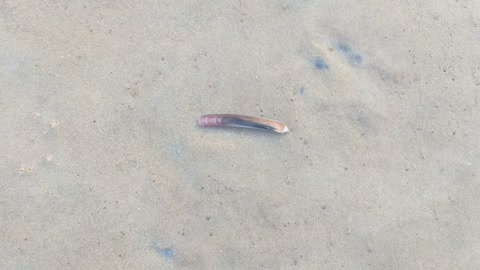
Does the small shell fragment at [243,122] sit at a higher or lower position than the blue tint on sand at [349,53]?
lower

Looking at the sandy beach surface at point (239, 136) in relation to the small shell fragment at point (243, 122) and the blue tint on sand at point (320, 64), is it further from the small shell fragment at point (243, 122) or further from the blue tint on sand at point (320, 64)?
the small shell fragment at point (243, 122)

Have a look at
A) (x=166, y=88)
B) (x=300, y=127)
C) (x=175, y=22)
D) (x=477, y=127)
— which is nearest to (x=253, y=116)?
(x=300, y=127)

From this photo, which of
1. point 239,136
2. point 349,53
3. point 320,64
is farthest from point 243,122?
point 349,53

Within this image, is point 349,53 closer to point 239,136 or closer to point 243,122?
point 243,122

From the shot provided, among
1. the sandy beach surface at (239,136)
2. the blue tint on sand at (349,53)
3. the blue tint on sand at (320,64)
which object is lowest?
the sandy beach surface at (239,136)

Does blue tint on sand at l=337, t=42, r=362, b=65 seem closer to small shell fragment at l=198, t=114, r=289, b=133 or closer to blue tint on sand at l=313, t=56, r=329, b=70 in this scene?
blue tint on sand at l=313, t=56, r=329, b=70

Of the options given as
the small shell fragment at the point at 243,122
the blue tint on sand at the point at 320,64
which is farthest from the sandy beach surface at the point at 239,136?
the small shell fragment at the point at 243,122

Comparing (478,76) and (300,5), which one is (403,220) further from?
(300,5)
